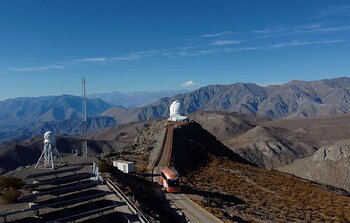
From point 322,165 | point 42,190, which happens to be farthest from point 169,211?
point 322,165

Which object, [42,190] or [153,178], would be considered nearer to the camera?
[42,190]

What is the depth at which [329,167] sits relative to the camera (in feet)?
490

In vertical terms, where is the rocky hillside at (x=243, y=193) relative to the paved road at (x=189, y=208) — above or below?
below

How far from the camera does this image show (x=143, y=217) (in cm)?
2858

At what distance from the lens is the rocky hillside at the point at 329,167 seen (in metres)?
141

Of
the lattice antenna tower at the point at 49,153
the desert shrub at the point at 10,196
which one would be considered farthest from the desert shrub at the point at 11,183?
the lattice antenna tower at the point at 49,153

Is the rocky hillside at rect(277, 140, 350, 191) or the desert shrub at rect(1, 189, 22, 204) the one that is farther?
the rocky hillside at rect(277, 140, 350, 191)

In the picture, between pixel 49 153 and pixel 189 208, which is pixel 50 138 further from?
pixel 189 208

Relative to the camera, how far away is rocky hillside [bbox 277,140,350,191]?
463 feet

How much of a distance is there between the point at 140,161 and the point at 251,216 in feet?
94.0

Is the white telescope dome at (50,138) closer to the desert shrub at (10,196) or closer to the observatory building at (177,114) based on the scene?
the desert shrub at (10,196)

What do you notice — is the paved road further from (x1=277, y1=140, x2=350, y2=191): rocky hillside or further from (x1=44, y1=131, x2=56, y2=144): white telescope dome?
(x1=277, y1=140, x2=350, y2=191): rocky hillside

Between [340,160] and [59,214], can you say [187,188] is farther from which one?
[340,160]

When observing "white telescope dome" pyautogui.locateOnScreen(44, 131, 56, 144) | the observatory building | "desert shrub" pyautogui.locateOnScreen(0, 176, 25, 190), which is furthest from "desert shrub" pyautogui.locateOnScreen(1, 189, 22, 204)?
the observatory building
